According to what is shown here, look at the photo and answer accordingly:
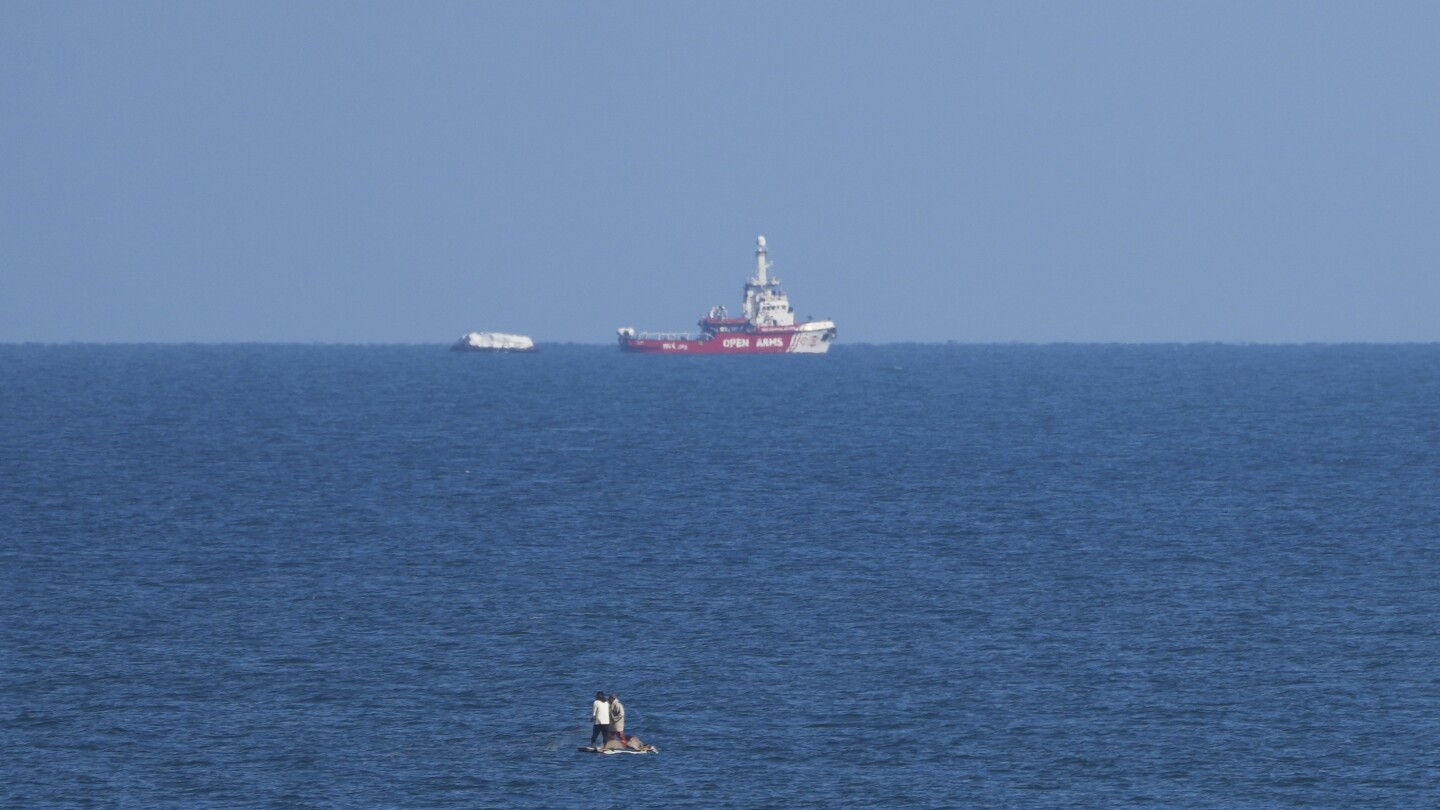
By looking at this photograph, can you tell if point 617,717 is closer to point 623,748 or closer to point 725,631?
point 623,748

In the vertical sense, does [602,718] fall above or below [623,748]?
above

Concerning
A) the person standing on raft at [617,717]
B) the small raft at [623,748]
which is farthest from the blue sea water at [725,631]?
the person standing on raft at [617,717]

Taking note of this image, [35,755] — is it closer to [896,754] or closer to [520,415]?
[896,754]

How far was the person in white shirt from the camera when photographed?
45.8 m

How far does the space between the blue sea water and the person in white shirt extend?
640 millimetres

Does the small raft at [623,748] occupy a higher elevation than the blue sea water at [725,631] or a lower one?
lower

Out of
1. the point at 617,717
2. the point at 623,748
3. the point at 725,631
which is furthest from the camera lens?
the point at 725,631

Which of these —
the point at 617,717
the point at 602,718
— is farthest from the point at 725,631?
the point at 602,718

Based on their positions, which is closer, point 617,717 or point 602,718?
point 602,718

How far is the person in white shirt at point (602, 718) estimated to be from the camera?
1804 inches

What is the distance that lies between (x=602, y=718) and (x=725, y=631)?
13671 mm

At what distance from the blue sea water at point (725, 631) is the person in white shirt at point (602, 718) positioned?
0.64 metres

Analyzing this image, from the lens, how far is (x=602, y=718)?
45.8m

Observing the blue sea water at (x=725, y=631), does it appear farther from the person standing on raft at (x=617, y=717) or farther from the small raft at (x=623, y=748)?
the person standing on raft at (x=617, y=717)
